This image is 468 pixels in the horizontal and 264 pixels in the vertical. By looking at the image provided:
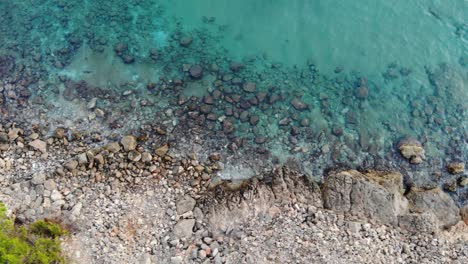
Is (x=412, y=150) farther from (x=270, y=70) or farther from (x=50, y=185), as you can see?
(x=50, y=185)

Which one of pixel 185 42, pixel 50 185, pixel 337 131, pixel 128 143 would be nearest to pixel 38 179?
pixel 50 185

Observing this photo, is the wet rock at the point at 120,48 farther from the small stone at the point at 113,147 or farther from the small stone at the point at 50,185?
the small stone at the point at 50,185

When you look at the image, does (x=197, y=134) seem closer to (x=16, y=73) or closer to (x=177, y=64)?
(x=177, y=64)

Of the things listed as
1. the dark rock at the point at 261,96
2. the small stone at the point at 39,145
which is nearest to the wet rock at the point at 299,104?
the dark rock at the point at 261,96

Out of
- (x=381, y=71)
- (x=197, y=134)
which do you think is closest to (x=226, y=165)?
(x=197, y=134)

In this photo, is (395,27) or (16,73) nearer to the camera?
(16,73)

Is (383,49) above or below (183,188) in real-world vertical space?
above

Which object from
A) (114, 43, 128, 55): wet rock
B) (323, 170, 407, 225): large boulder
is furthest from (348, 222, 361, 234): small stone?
(114, 43, 128, 55): wet rock
